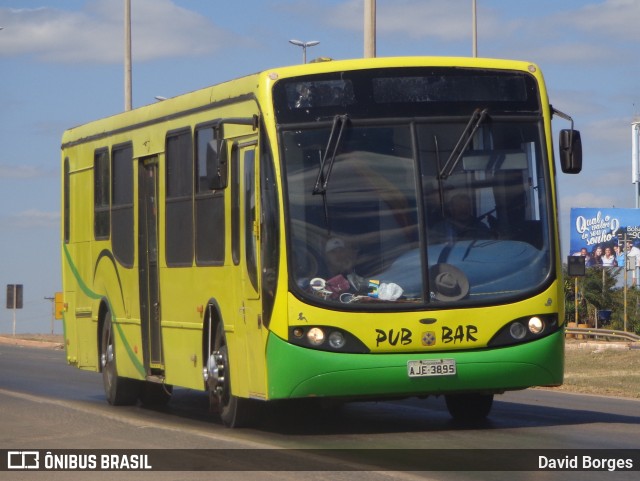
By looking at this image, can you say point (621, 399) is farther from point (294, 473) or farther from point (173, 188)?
point (294, 473)

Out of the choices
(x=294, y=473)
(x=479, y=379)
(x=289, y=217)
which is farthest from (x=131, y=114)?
(x=294, y=473)

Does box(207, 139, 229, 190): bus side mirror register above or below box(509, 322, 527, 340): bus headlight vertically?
above

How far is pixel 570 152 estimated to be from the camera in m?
13.4

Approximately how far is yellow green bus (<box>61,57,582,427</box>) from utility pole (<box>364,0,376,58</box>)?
10.4 m

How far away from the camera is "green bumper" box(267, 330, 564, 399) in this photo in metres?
12.6

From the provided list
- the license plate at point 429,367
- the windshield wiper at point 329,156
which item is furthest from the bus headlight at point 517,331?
the windshield wiper at point 329,156

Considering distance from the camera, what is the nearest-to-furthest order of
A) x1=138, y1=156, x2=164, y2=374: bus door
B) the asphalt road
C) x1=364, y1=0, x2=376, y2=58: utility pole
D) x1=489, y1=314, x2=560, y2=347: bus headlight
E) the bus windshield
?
the asphalt road < the bus windshield < x1=489, y1=314, x2=560, y2=347: bus headlight < x1=138, y1=156, x2=164, y2=374: bus door < x1=364, y1=0, x2=376, y2=58: utility pole

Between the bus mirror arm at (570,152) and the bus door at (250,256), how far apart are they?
8.95 feet

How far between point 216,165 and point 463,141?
7.25 feet

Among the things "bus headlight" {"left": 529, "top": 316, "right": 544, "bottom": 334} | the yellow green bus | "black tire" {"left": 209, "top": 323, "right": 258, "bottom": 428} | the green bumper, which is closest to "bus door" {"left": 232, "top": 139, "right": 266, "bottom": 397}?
the yellow green bus

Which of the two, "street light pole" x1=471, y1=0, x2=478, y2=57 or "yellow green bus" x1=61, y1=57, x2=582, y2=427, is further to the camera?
"street light pole" x1=471, y1=0, x2=478, y2=57

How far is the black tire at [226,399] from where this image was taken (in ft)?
46.7

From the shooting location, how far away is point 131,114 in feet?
57.6

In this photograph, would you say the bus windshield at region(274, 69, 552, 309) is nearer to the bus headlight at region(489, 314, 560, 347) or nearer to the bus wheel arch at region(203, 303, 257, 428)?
the bus headlight at region(489, 314, 560, 347)
